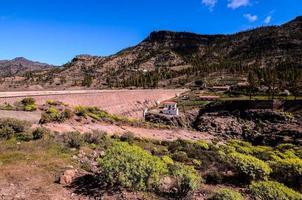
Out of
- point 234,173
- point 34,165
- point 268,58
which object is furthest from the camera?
point 268,58

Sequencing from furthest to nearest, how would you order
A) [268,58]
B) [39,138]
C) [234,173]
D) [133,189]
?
[268,58] < [39,138] < [234,173] < [133,189]

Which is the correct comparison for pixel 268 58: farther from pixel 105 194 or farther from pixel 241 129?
pixel 105 194

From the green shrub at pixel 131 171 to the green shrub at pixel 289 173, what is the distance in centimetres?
640

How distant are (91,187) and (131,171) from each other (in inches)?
63.4

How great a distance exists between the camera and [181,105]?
241ft

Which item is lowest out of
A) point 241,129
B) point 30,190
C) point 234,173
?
point 241,129

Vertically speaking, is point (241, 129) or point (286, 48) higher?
point (286, 48)

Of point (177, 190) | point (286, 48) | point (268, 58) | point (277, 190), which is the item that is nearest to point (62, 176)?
point (177, 190)

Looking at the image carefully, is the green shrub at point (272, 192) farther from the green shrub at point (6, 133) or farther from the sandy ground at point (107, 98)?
the sandy ground at point (107, 98)

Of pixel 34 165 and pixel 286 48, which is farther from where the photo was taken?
pixel 286 48

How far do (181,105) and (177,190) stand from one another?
62.3m

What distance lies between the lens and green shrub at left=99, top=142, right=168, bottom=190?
418 inches

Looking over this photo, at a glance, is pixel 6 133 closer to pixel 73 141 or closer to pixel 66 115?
pixel 73 141

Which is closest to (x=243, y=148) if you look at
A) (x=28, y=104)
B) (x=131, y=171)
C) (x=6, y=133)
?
(x=131, y=171)
